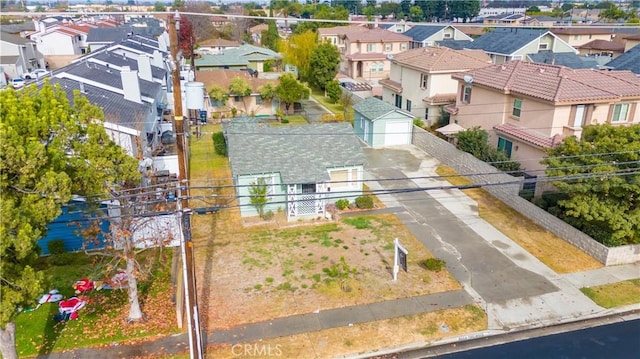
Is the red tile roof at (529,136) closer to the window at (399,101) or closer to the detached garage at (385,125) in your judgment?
the detached garage at (385,125)

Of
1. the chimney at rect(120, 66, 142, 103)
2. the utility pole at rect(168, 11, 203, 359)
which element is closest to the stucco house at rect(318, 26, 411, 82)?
the chimney at rect(120, 66, 142, 103)

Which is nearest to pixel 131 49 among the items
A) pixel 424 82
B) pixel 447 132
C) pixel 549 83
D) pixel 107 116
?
pixel 107 116

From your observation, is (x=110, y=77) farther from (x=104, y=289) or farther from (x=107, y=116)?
(x=104, y=289)

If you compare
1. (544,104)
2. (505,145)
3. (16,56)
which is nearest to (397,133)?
(505,145)

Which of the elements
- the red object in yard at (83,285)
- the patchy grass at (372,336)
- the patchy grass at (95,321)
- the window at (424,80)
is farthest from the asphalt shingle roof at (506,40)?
the red object in yard at (83,285)

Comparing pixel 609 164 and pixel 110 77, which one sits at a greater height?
pixel 110 77

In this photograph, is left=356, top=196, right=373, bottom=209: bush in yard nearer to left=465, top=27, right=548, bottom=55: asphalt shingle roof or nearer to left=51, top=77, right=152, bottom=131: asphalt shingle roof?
left=51, top=77, right=152, bottom=131: asphalt shingle roof

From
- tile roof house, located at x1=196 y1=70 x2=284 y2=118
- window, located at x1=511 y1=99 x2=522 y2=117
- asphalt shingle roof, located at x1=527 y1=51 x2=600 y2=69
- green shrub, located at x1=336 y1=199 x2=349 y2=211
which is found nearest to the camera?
green shrub, located at x1=336 y1=199 x2=349 y2=211
